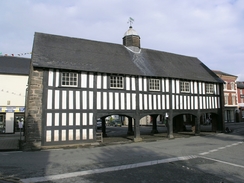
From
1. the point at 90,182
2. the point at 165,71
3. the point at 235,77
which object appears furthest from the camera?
the point at 235,77

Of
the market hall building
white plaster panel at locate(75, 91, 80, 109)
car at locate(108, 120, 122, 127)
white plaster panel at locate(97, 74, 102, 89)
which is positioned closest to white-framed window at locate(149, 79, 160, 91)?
the market hall building

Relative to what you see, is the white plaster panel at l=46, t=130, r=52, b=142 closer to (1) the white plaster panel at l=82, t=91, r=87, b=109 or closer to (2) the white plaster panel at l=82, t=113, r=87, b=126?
(2) the white plaster panel at l=82, t=113, r=87, b=126

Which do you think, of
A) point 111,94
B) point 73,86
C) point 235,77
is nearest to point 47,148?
point 73,86

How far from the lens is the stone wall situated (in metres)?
11.5

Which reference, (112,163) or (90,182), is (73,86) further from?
(90,182)

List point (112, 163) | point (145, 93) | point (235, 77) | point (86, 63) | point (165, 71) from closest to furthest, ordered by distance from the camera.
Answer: point (112, 163) < point (86, 63) < point (145, 93) < point (165, 71) < point (235, 77)

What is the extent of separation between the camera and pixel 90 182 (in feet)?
18.7

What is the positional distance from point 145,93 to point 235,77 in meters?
26.6

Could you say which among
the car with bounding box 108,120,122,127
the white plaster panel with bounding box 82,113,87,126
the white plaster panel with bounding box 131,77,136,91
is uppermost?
the white plaster panel with bounding box 131,77,136,91

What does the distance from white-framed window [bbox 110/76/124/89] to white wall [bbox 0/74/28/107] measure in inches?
516

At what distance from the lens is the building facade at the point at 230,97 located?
33844 millimetres

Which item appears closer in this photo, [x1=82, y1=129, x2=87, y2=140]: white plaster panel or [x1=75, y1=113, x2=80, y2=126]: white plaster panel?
[x1=75, y1=113, x2=80, y2=126]: white plaster panel

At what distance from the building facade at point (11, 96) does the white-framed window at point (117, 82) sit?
13.1 meters

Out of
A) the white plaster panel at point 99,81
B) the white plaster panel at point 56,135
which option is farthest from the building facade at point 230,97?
the white plaster panel at point 56,135
